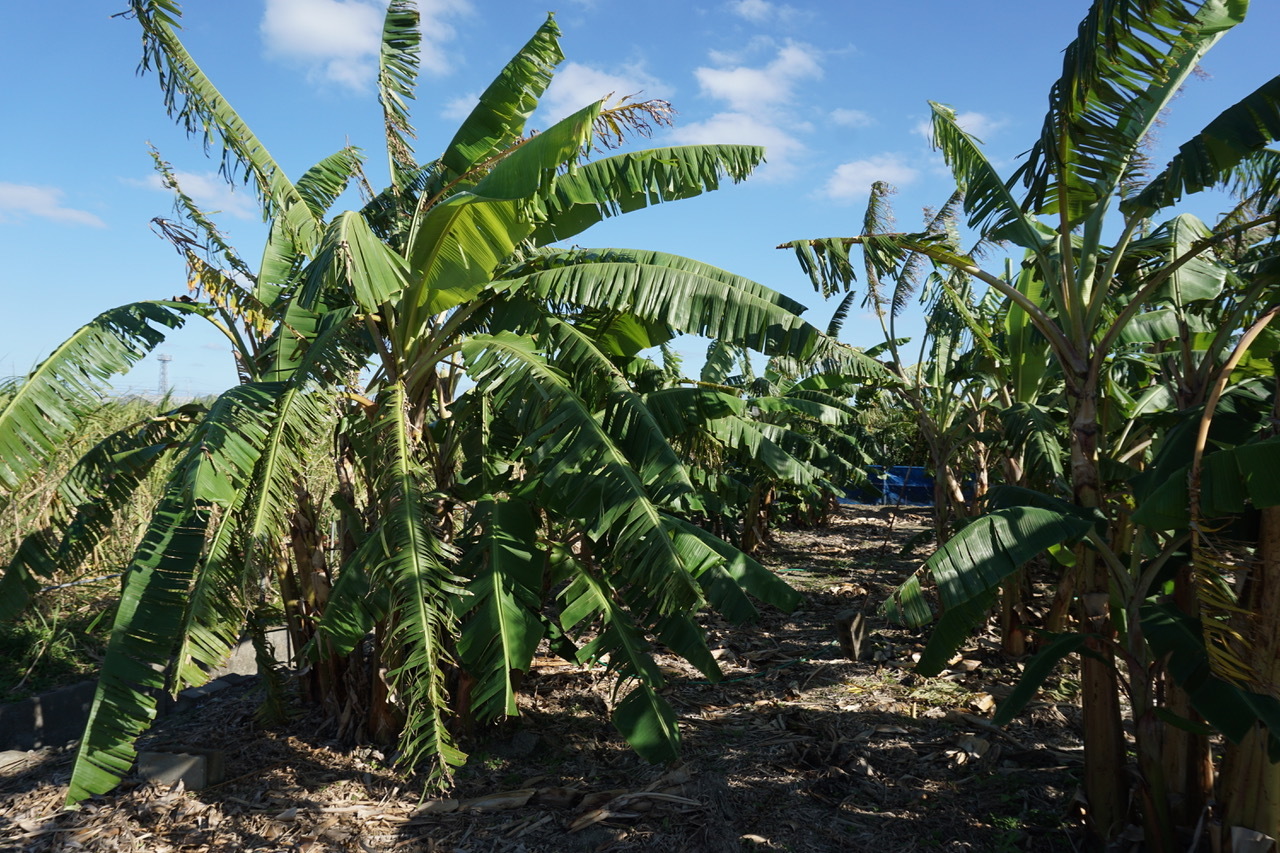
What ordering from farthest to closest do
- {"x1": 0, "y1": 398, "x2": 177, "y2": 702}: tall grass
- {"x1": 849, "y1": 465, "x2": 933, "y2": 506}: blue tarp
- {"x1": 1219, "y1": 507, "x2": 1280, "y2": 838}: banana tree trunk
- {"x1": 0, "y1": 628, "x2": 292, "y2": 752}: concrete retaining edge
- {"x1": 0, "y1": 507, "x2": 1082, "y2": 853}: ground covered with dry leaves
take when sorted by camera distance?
{"x1": 849, "y1": 465, "x2": 933, "y2": 506}: blue tarp, {"x1": 0, "y1": 398, "x2": 177, "y2": 702}: tall grass, {"x1": 0, "y1": 628, "x2": 292, "y2": 752}: concrete retaining edge, {"x1": 0, "y1": 507, "x2": 1082, "y2": 853}: ground covered with dry leaves, {"x1": 1219, "y1": 507, "x2": 1280, "y2": 838}: banana tree trunk

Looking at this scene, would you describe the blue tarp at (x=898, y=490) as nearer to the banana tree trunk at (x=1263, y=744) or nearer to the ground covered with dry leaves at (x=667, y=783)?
the ground covered with dry leaves at (x=667, y=783)

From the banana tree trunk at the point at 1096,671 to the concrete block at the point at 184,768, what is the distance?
528 cm

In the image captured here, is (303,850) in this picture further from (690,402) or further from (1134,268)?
(1134,268)

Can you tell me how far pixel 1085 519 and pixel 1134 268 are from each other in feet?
6.83

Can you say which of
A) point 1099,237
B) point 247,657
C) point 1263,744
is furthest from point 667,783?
point 247,657

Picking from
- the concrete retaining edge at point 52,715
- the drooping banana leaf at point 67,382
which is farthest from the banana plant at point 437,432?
the concrete retaining edge at point 52,715

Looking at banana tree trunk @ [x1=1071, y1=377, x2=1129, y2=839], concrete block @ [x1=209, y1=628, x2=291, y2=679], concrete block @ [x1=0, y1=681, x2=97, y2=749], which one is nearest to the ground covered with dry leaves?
Answer: banana tree trunk @ [x1=1071, y1=377, x2=1129, y2=839]

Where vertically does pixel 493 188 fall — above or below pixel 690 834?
above

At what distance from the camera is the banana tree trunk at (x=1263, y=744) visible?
345 cm

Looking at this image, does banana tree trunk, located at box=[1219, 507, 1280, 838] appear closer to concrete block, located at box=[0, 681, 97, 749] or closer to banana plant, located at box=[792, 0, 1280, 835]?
banana plant, located at box=[792, 0, 1280, 835]

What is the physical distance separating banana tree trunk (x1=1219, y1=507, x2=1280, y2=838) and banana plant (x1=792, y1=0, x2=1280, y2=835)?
0.31 meters

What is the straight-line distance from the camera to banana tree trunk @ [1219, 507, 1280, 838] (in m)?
3.45

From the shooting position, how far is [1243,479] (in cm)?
315

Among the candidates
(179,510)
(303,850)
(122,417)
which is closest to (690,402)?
(179,510)
